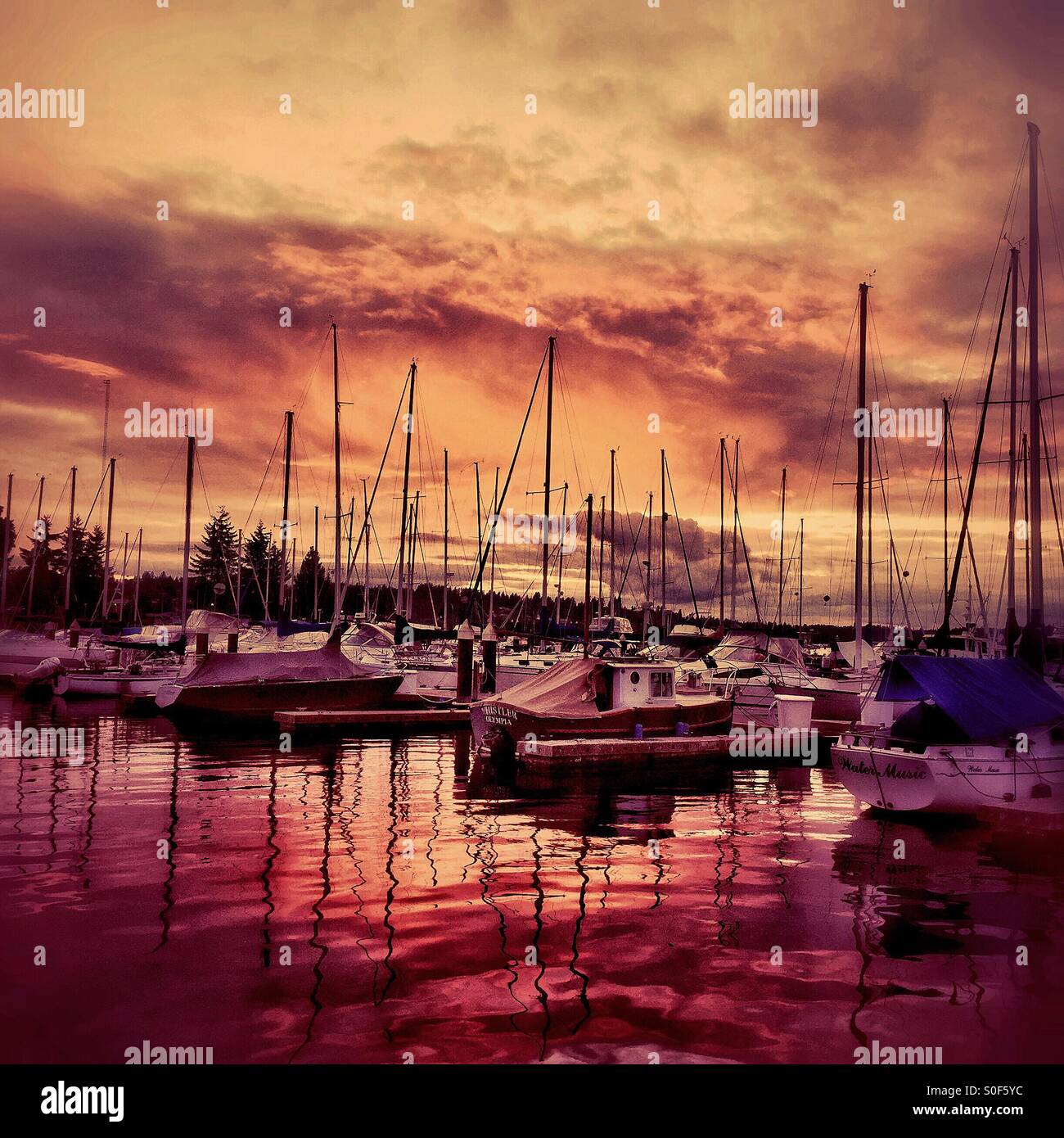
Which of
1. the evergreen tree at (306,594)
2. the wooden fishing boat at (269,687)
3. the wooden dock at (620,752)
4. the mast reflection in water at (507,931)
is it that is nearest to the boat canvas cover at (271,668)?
the wooden fishing boat at (269,687)

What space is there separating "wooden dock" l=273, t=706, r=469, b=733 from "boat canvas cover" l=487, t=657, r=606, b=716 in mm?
10351

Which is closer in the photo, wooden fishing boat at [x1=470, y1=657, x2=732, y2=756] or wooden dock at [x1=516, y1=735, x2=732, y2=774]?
wooden dock at [x1=516, y1=735, x2=732, y2=774]

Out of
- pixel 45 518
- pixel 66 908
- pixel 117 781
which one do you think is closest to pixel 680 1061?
pixel 66 908

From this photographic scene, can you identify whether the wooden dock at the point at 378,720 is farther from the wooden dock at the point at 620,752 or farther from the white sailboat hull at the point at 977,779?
the white sailboat hull at the point at 977,779

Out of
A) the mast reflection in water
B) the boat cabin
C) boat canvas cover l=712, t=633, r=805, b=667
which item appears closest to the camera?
the mast reflection in water

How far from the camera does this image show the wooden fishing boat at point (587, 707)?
1043 inches

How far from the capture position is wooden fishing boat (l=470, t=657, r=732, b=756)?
1043 inches

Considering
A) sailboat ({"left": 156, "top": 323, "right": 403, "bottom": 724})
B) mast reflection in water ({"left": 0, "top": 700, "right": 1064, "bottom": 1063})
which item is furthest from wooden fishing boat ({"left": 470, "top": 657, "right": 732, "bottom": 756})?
sailboat ({"left": 156, "top": 323, "right": 403, "bottom": 724})

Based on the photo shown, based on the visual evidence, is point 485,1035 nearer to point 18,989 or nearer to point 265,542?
point 18,989

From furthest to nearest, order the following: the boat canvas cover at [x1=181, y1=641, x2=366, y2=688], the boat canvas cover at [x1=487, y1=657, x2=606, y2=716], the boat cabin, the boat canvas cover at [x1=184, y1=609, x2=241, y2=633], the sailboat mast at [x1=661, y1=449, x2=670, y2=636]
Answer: the sailboat mast at [x1=661, y1=449, x2=670, y2=636], the boat canvas cover at [x1=184, y1=609, x2=241, y2=633], the boat canvas cover at [x1=181, y1=641, x2=366, y2=688], the boat cabin, the boat canvas cover at [x1=487, y1=657, x2=606, y2=716]

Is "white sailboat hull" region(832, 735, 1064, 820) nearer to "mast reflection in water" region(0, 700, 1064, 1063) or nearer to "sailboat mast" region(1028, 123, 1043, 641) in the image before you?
"mast reflection in water" region(0, 700, 1064, 1063)

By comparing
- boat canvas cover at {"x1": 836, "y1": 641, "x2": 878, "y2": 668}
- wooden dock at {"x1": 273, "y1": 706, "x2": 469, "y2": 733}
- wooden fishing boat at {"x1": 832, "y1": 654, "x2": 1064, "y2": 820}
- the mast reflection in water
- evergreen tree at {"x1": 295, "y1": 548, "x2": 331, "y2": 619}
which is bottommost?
the mast reflection in water
